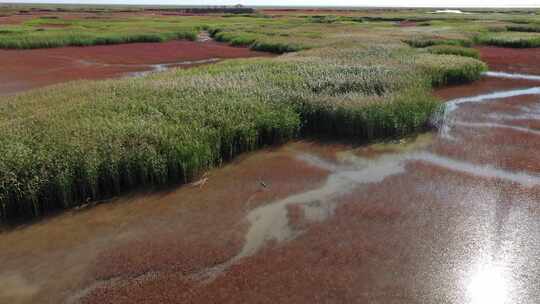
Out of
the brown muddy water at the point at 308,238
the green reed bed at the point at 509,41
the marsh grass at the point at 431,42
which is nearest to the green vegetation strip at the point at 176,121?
the brown muddy water at the point at 308,238

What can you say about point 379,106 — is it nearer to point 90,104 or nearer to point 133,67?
point 90,104

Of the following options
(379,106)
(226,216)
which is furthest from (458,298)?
(379,106)

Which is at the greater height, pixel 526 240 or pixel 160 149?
pixel 160 149

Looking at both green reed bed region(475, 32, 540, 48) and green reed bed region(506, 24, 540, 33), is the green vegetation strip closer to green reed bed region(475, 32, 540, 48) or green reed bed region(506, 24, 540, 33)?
green reed bed region(475, 32, 540, 48)

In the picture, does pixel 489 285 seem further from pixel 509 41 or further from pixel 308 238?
pixel 509 41

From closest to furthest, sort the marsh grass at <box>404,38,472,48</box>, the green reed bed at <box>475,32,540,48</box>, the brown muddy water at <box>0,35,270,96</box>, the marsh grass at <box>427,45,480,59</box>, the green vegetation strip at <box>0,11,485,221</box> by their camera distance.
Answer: the green vegetation strip at <box>0,11,485,221</box>
the brown muddy water at <box>0,35,270,96</box>
the marsh grass at <box>427,45,480,59</box>
the marsh grass at <box>404,38,472,48</box>
the green reed bed at <box>475,32,540,48</box>

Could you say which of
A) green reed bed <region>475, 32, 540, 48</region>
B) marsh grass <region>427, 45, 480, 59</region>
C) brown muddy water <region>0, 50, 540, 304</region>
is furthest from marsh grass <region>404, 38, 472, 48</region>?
brown muddy water <region>0, 50, 540, 304</region>

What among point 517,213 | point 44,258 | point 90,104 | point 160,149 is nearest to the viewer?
point 44,258

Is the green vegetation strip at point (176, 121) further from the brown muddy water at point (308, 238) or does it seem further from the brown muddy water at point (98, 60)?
the brown muddy water at point (98, 60)

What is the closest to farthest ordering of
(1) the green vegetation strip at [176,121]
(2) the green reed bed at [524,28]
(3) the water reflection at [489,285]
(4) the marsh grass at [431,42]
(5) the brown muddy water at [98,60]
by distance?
(3) the water reflection at [489,285]
(1) the green vegetation strip at [176,121]
(5) the brown muddy water at [98,60]
(4) the marsh grass at [431,42]
(2) the green reed bed at [524,28]
